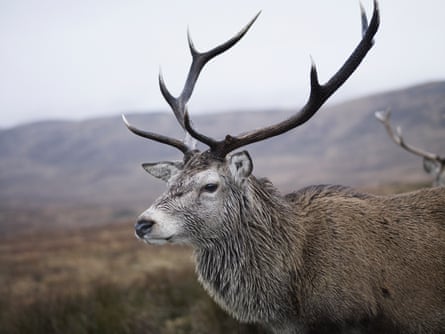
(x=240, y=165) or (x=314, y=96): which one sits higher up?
(x=314, y=96)

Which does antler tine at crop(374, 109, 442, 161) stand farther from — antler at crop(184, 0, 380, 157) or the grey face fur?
the grey face fur

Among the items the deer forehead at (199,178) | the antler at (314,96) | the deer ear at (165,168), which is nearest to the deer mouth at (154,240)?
the deer forehead at (199,178)

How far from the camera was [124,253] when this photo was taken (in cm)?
2261

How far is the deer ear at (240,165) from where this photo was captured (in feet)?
14.9

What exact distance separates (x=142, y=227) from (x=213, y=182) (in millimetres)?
833

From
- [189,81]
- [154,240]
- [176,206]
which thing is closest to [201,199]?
[176,206]

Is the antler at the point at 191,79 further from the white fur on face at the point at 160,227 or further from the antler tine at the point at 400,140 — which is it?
the antler tine at the point at 400,140

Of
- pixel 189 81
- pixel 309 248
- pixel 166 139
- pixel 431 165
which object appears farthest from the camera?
pixel 431 165

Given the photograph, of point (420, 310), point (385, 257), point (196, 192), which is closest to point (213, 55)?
point (196, 192)

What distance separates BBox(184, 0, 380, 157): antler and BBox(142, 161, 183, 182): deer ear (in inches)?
18.5

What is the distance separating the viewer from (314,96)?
14.8 feet

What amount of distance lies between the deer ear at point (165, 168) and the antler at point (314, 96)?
0.47m

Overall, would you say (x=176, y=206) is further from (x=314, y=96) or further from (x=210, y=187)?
(x=314, y=96)

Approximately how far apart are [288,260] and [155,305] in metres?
4.63
